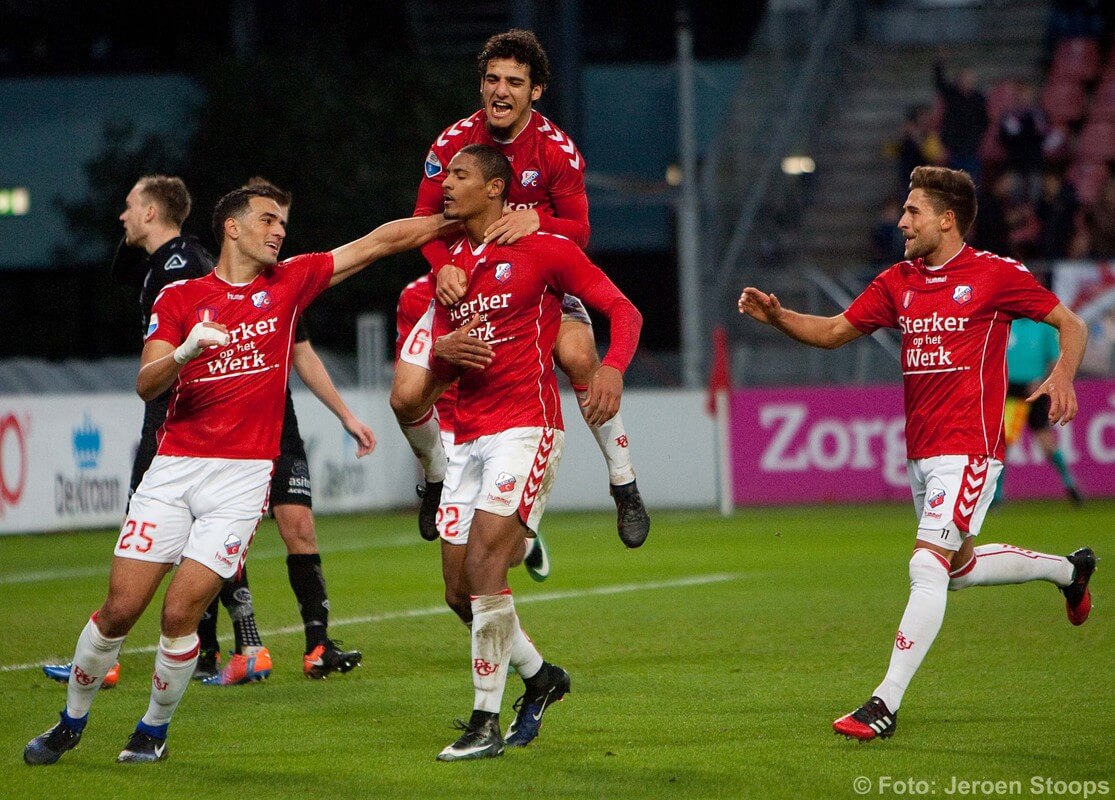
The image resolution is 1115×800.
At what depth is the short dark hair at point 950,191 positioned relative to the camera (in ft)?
23.8

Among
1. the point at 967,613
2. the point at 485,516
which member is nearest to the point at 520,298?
the point at 485,516

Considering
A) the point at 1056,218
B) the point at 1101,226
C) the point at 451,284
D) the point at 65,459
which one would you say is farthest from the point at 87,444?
the point at 1101,226

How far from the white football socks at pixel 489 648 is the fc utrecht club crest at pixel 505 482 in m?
0.40

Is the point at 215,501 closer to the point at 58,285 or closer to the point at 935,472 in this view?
the point at 935,472

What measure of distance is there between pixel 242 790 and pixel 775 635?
4.41 metres

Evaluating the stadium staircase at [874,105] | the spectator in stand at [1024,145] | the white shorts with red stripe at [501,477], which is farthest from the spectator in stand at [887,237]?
the white shorts with red stripe at [501,477]

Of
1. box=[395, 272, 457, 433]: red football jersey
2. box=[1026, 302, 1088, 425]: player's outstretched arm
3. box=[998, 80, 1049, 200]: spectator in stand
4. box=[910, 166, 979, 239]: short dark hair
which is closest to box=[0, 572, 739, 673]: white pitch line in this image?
box=[395, 272, 457, 433]: red football jersey

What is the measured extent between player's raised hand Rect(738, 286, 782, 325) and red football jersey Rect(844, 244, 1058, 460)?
0.53m

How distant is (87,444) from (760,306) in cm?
1152

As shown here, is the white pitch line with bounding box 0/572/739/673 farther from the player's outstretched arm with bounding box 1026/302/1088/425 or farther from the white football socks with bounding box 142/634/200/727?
the player's outstretched arm with bounding box 1026/302/1088/425

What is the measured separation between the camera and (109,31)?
1188 inches

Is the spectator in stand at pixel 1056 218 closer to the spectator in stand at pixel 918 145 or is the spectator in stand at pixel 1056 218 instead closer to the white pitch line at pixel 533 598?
the spectator in stand at pixel 918 145

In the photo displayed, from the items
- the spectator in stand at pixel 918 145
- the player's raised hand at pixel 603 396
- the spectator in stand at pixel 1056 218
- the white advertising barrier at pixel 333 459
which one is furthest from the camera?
the spectator in stand at pixel 918 145

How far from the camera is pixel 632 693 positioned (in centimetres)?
791
